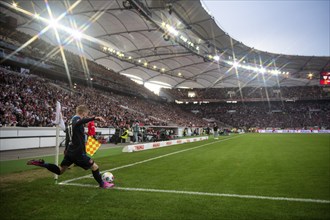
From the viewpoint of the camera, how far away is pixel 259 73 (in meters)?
61.4

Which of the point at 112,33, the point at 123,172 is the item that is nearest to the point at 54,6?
the point at 112,33

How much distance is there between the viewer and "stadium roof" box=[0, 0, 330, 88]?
30438 millimetres

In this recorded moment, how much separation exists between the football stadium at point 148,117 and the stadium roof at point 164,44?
253 mm

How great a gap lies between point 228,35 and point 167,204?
43259 mm

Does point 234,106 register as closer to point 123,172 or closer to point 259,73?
point 259,73

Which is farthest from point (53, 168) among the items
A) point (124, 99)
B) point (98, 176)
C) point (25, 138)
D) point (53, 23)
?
point (124, 99)

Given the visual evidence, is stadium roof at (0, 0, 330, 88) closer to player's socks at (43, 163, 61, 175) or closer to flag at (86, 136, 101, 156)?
flag at (86, 136, 101, 156)

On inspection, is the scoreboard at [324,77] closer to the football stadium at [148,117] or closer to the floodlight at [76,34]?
the football stadium at [148,117]

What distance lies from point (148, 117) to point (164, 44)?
44.3ft

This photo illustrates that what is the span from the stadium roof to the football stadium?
253mm

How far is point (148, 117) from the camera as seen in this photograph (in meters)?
46.4

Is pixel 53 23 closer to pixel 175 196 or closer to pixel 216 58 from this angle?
pixel 216 58

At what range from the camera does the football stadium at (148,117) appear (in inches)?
195

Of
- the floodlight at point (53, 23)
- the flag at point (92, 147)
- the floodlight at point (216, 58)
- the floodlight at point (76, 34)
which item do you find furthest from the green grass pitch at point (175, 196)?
the floodlight at point (216, 58)
